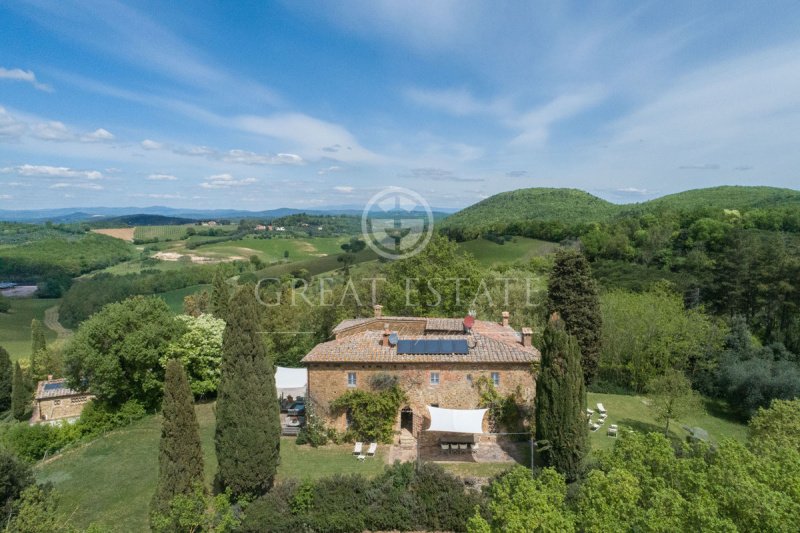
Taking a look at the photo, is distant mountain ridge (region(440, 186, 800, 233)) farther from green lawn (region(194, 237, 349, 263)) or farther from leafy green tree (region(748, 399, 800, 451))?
leafy green tree (region(748, 399, 800, 451))

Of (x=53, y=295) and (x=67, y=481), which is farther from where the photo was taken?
(x=53, y=295)

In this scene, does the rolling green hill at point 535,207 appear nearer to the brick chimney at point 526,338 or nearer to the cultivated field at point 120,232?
the cultivated field at point 120,232

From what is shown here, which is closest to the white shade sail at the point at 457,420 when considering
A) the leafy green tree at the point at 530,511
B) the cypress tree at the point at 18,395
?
the leafy green tree at the point at 530,511

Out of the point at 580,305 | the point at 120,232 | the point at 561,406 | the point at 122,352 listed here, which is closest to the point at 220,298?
the point at 122,352

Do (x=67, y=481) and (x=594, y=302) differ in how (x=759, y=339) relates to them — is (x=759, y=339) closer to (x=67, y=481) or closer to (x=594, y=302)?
(x=594, y=302)

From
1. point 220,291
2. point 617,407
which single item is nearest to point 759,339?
point 617,407
